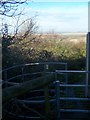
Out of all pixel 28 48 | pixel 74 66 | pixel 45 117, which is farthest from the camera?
pixel 74 66

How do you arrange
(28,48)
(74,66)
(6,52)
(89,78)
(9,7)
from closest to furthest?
(9,7)
(89,78)
(6,52)
(28,48)
(74,66)

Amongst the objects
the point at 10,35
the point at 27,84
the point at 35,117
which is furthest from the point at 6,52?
the point at 27,84

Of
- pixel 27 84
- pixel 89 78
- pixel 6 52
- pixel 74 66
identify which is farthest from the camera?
pixel 74 66

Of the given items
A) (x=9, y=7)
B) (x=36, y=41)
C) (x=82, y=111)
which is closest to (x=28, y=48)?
(x=36, y=41)

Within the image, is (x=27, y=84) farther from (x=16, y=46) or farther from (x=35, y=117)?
(x=16, y=46)

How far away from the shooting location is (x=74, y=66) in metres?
9.89

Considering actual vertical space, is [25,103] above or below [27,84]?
below

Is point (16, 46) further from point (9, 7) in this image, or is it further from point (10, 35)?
point (9, 7)

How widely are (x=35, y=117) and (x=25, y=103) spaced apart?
0.45 m

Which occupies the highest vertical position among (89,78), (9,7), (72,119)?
(9,7)

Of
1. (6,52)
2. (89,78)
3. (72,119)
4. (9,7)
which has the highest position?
(9,7)

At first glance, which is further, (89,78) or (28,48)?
(28,48)

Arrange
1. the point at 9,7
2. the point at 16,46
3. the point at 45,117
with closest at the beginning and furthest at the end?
the point at 45,117 < the point at 9,7 < the point at 16,46

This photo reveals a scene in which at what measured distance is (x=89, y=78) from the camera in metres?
6.84
